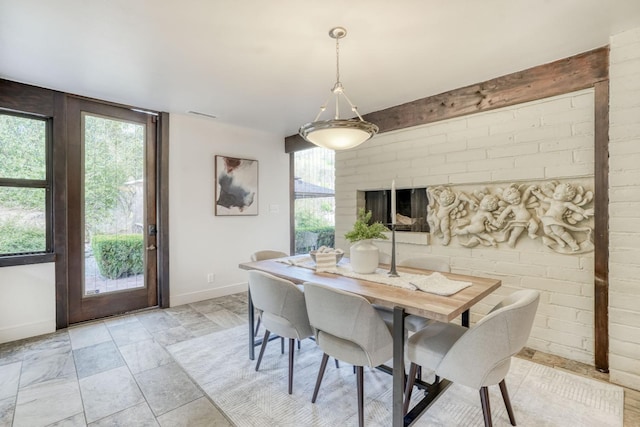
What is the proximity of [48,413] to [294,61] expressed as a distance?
9.50 ft

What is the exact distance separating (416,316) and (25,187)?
12.3ft

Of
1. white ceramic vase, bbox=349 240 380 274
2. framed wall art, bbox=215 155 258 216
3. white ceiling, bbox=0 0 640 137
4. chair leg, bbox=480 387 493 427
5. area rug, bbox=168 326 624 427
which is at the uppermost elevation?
white ceiling, bbox=0 0 640 137

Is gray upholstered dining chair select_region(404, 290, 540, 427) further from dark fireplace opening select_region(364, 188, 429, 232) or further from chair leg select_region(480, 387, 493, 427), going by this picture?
dark fireplace opening select_region(364, 188, 429, 232)

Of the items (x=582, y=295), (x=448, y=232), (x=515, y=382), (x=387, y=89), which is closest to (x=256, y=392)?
(x=515, y=382)

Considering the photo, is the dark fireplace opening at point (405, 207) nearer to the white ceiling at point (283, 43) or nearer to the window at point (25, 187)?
the white ceiling at point (283, 43)

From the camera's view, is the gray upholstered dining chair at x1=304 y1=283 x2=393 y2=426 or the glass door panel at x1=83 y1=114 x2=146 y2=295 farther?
the glass door panel at x1=83 y1=114 x2=146 y2=295

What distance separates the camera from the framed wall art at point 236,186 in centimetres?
424

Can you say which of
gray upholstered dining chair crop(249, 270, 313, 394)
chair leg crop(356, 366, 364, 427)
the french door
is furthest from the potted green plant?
the french door

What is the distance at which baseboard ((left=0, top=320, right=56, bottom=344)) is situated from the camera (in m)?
2.81

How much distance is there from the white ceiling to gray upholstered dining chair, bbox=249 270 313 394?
1649 mm

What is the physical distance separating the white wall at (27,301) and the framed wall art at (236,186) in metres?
1.90

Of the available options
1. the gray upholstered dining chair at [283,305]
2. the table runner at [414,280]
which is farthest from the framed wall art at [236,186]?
the gray upholstered dining chair at [283,305]

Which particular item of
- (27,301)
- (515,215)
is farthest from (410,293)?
(27,301)

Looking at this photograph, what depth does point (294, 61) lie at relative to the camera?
2.44m
